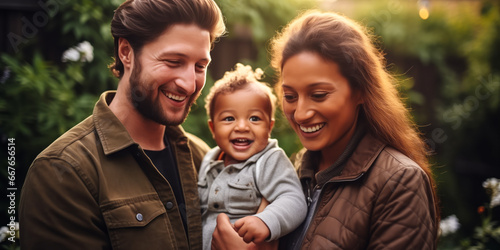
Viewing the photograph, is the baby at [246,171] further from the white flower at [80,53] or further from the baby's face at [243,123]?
the white flower at [80,53]

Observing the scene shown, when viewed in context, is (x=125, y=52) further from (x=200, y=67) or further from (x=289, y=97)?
(x=289, y=97)

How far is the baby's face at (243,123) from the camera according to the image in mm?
2477

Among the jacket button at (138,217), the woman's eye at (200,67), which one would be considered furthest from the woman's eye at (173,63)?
the jacket button at (138,217)

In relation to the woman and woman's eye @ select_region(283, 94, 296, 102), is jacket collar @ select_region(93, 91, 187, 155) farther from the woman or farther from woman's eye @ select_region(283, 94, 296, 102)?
woman's eye @ select_region(283, 94, 296, 102)

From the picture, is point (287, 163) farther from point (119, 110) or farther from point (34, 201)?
point (34, 201)

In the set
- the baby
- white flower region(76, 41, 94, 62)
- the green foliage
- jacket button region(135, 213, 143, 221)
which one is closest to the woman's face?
the baby

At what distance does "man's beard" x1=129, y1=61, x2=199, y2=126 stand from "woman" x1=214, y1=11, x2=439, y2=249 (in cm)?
70

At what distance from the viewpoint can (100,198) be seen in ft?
6.53

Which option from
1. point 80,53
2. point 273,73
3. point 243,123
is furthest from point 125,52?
point 273,73

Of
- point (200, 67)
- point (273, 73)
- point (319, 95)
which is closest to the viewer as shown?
point (319, 95)

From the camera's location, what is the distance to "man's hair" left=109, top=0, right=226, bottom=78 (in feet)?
Result: 7.52

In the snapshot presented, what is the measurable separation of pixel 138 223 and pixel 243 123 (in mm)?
833

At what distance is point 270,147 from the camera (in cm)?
253

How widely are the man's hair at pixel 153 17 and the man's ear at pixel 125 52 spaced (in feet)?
0.09
